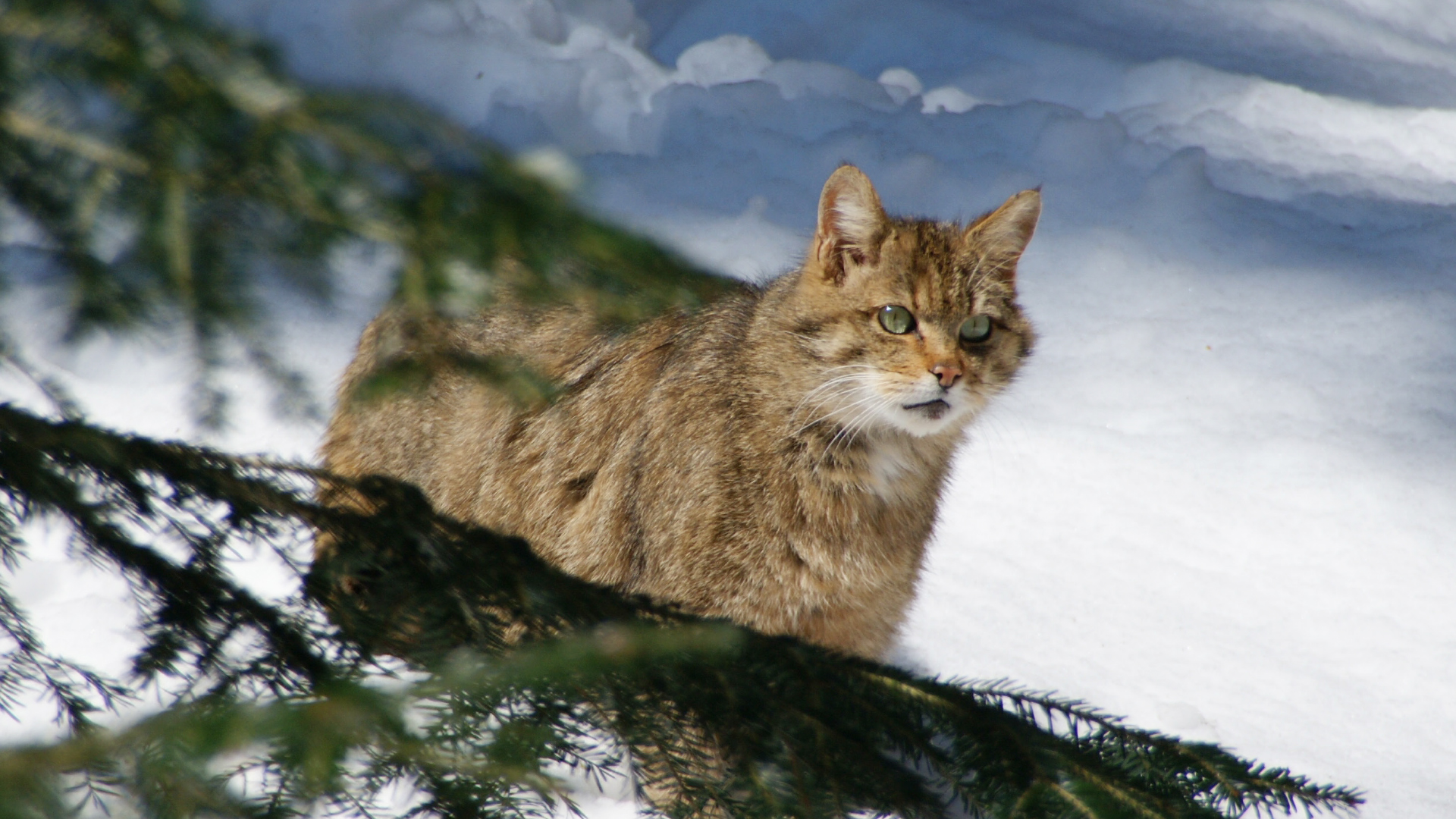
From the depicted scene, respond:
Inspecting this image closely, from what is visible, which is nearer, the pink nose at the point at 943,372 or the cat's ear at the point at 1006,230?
the pink nose at the point at 943,372

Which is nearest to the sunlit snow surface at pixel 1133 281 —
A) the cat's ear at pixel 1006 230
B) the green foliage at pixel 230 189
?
the green foliage at pixel 230 189

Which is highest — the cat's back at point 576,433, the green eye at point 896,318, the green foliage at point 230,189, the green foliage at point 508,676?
the green eye at point 896,318

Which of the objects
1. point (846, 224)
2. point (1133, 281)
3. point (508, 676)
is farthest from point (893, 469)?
point (1133, 281)

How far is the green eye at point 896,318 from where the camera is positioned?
236cm

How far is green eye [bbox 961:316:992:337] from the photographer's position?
2408mm

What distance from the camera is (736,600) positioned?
2.33m

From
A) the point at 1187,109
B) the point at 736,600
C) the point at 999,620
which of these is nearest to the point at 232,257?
the point at 736,600

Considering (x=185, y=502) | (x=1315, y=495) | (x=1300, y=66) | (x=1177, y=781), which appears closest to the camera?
(x=185, y=502)

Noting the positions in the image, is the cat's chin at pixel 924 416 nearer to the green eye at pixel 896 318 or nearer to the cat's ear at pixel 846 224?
the green eye at pixel 896 318

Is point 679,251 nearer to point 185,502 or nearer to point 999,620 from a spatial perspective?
point 185,502

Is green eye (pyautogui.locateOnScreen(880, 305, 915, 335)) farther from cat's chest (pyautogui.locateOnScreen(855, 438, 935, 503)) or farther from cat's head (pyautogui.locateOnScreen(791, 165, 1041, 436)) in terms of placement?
cat's chest (pyautogui.locateOnScreen(855, 438, 935, 503))

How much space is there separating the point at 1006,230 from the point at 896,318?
1.16 feet

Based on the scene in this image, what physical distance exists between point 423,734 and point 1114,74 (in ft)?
19.1

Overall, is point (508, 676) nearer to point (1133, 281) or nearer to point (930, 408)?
point (930, 408)
